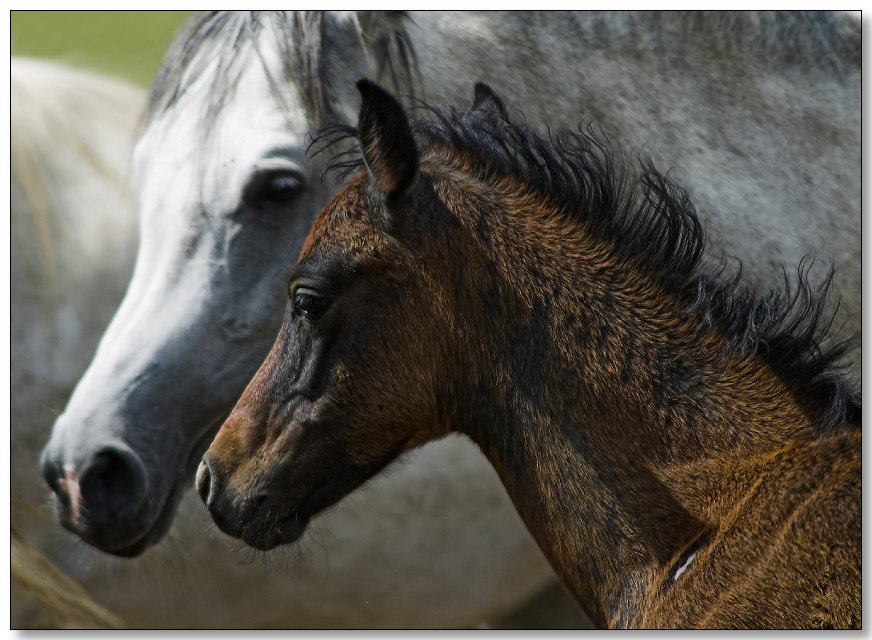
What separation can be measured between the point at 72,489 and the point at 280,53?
99 centimetres

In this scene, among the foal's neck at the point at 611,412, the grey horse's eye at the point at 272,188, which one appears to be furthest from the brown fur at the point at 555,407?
the grey horse's eye at the point at 272,188

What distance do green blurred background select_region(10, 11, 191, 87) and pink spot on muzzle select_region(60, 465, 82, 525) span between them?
1.00m

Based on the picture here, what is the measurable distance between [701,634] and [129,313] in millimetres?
1241

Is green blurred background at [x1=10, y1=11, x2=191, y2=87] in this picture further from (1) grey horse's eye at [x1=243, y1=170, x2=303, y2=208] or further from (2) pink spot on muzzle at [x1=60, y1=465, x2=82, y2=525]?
(2) pink spot on muzzle at [x1=60, y1=465, x2=82, y2=525]

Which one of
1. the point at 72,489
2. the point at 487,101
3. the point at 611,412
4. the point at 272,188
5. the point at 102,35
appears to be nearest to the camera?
the point at 611,412

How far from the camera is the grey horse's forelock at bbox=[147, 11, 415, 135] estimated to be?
190 cm

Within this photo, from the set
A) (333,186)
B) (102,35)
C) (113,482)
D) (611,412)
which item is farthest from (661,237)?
(102,35)

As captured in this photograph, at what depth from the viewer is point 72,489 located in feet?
5.71

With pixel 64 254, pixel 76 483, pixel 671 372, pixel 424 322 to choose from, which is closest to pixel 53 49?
pixel 64 254

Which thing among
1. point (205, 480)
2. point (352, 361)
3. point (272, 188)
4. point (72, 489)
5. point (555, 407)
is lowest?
point (72, 489)

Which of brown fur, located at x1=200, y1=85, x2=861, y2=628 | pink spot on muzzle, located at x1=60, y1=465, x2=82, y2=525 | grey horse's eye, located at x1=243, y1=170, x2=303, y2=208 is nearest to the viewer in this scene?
brown fur, located at x1=200, y1=85, x2=861, y2=628

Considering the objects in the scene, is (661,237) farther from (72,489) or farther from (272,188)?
(72,489)

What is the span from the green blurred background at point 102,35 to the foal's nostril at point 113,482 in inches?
38.1

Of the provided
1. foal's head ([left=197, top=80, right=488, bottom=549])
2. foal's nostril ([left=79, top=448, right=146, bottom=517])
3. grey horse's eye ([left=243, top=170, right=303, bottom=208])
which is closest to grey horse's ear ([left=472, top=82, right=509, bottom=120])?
foal's head ([left=197, top=80, right=488, bottom=549])
